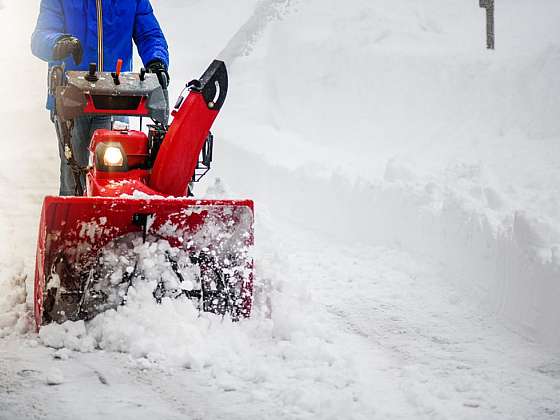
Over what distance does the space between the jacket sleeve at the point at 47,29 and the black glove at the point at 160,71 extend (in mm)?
556

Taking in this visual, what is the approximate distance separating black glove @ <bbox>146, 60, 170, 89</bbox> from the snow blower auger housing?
0.14 metres

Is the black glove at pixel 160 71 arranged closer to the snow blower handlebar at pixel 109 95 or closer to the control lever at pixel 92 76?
the snow blower handlebar at pixel 109 95

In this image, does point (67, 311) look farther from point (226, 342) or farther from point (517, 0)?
point (517, 0)

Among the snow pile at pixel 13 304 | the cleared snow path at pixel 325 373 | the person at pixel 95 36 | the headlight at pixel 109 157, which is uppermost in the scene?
the person at pixel 95 36

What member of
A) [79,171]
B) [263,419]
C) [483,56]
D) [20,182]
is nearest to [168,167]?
[79,171]

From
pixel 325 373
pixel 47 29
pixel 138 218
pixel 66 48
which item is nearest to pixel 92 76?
pixel 66 48

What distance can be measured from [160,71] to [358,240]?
288 centimetres

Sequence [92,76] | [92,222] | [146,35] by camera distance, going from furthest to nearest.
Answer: [146,35], [92,76], [92,222]

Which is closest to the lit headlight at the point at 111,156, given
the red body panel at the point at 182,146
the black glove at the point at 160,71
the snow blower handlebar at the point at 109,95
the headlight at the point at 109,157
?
the headlight at the point at 109,157

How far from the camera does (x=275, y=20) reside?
43.8ft

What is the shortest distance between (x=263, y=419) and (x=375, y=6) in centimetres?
1140

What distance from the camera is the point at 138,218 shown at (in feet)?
10.7

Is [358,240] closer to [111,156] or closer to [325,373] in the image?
[111,156]

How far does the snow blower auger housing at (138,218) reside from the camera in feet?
10.2
